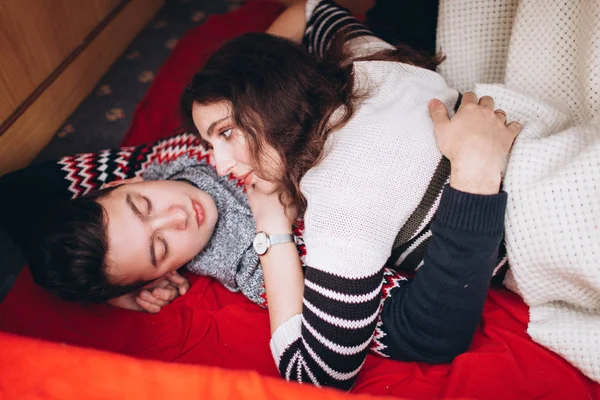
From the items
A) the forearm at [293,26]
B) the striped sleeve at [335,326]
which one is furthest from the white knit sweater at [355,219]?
the forearm at [293,26]

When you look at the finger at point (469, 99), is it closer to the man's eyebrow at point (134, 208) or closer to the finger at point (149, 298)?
the man's eyebrow at point (134, 208)

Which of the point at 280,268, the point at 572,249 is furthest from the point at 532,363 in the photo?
the point at 280,268

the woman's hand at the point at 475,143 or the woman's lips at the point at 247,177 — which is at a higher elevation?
the woman's hand at the point at 475,143

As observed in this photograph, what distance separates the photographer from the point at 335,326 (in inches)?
27.9

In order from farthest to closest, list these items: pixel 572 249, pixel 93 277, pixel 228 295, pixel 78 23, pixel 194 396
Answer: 1. pixel 78 23
2. pixel 228 295
3. pixel 93 277
4. pixel 572 249
5. pixel 194 396

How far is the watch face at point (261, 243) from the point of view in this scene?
34.4 inches

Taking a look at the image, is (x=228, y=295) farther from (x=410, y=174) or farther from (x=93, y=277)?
A: (x=410, y=174)

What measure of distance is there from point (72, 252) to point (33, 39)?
68 centimetres

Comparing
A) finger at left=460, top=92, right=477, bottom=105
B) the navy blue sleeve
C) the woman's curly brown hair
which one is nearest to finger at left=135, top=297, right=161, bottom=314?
the woman's curly brown hair

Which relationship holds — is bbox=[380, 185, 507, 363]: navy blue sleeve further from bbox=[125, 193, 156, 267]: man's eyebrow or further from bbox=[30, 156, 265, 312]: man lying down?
bbox=[125, 193, 156, 267]: man's eyebrow

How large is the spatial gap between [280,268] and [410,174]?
12.4 inches

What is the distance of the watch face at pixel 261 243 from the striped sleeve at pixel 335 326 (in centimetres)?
16

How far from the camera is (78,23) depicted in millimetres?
1374

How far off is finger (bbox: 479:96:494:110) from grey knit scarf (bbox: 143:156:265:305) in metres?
0.53
